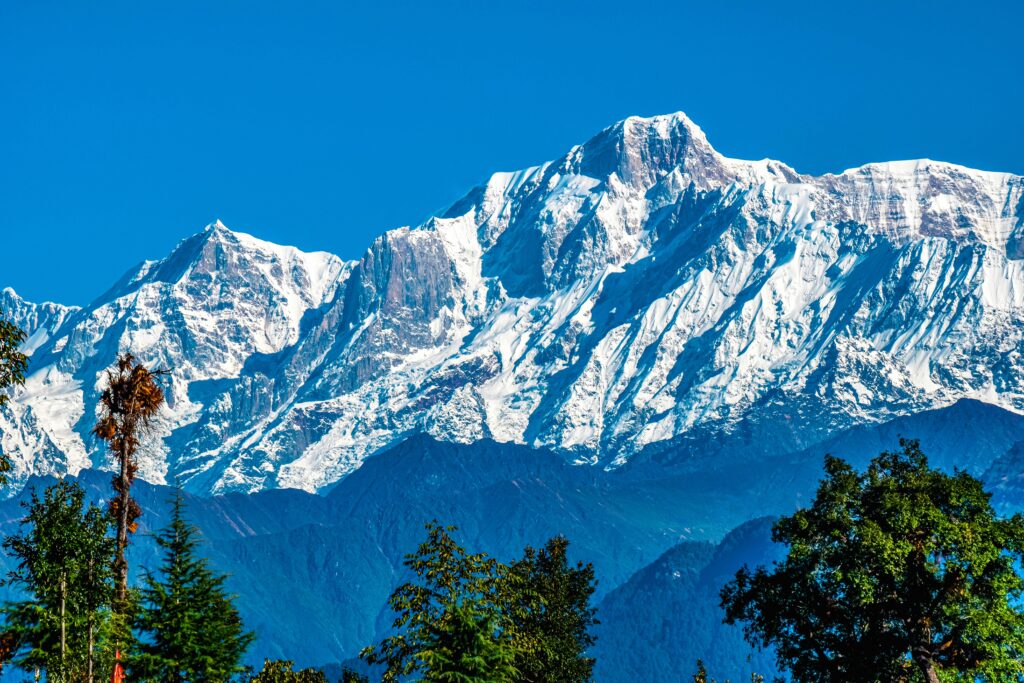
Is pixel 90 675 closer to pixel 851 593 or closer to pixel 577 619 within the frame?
pixel 851 593

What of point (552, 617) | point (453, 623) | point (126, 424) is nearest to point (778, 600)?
point (453, 623)

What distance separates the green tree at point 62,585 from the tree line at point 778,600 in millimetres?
71

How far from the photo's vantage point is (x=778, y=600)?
66.9 meters

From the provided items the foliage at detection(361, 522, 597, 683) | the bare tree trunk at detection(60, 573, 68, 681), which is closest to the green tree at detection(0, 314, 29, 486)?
the bare tree trunk at detection(60, 573, 68, 681)

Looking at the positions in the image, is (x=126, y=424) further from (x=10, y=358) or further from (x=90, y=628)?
(x=10, y=358)

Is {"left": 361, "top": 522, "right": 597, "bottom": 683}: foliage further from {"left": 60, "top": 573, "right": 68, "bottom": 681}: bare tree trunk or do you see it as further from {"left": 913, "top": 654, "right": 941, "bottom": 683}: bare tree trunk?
{"left": 913, "top": 654, "right": 941, "bottom": 683}: bare tree trunk

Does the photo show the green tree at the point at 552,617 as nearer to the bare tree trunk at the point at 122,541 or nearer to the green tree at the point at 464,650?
the green tree at the point at 464,650

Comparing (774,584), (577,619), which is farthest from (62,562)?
(577,619)

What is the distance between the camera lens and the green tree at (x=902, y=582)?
63094mm

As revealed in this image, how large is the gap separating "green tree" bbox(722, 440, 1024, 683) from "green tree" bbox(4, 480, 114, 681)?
24380 millimetres

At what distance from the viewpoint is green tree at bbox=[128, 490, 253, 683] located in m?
64.4

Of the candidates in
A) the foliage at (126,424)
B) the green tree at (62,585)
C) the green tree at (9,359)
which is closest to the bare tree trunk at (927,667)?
the green tree at (62,585)

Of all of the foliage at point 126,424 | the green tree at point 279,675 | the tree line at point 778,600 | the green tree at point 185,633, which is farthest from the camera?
the green tree at point 279,675

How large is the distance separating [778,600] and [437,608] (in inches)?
509
